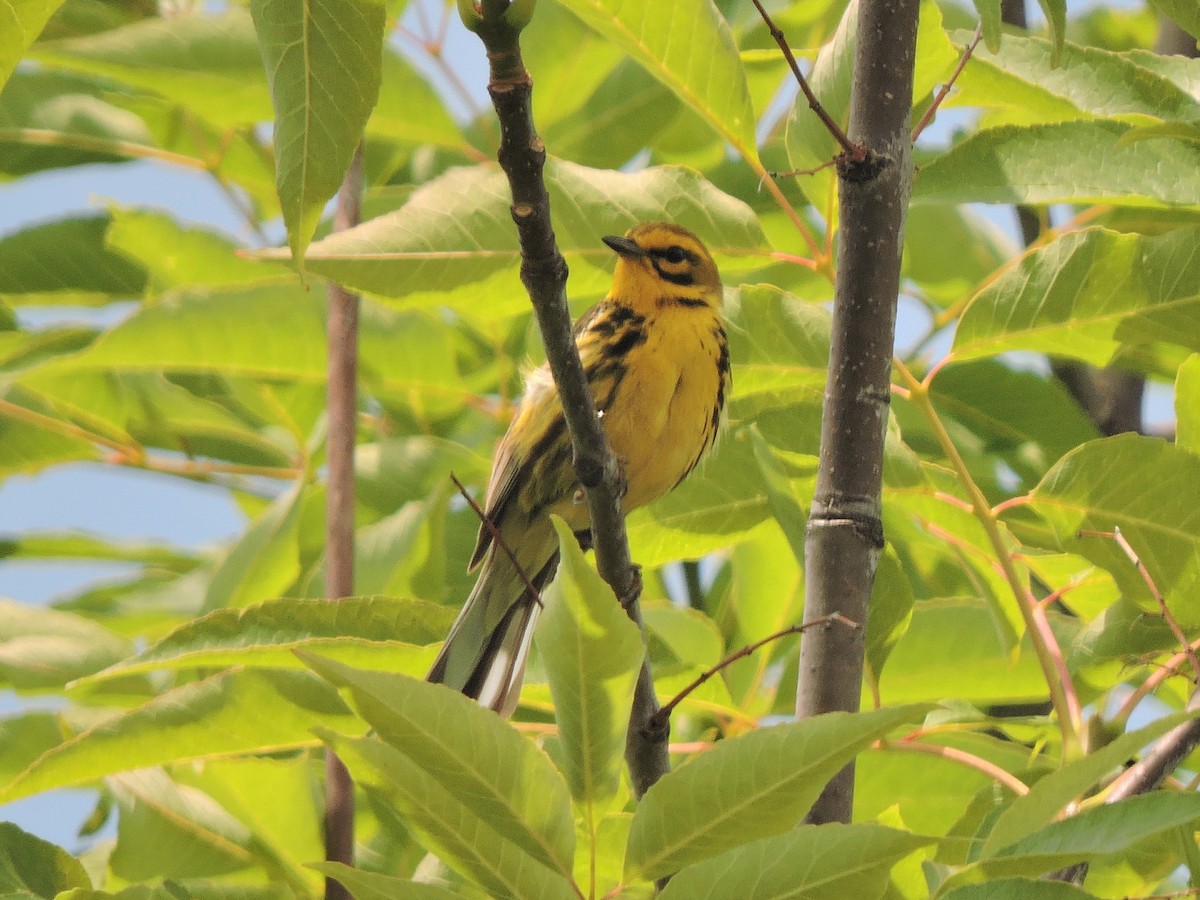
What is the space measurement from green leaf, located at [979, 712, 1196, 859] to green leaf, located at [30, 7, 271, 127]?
2401mm

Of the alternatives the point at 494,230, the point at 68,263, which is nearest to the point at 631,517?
the point at 494,230

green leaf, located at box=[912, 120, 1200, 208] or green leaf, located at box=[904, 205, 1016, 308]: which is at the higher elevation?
green leaf, located at box=[904, 205, 1016, 308]

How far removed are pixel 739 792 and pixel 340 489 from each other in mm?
1483

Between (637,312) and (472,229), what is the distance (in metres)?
1.34

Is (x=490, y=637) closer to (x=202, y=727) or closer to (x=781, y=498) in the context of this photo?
(x=202, y=727)

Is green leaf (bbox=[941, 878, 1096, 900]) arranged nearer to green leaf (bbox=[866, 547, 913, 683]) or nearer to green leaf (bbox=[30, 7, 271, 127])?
green leaf (bbox=[866, 547, 913, 683])

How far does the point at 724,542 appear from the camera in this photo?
2.74 meters

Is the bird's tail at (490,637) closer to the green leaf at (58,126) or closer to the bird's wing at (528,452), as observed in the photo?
the bird's wing at (528,452)

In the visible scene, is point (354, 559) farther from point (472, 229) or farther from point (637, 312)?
point (637, 312)

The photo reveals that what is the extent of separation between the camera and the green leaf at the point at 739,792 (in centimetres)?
149

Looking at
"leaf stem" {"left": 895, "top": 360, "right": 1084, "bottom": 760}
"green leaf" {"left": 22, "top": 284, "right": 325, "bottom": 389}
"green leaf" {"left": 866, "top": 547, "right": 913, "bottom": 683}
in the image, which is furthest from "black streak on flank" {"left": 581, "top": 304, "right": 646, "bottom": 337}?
"green leaf" {"left": 866, "top": 547, "right": 913, "bottom": 683}

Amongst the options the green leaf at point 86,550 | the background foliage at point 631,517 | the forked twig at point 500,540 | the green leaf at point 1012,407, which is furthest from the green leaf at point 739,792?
the green leaf at point 86,550

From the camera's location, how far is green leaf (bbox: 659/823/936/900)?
146cm

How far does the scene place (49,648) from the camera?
2.83 meters
